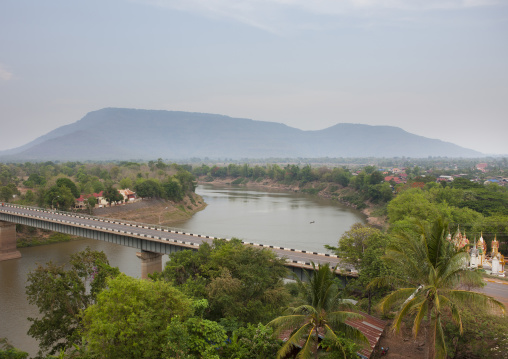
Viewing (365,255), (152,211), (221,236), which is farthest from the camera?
(152,211)

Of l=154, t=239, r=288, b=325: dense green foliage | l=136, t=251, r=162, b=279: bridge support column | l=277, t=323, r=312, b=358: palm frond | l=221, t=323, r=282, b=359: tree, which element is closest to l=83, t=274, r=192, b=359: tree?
l=221, t=323, r=282, b=359: tree

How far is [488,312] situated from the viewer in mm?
16688

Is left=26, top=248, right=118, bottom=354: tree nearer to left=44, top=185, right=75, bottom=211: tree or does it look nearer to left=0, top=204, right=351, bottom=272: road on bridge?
left=0, top=204, right=351, bottom=272: road on bridge

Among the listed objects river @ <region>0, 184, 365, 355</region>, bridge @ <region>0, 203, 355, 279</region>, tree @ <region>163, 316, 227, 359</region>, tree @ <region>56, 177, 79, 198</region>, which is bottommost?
river @ <region>0, 184, 365, 355</region>

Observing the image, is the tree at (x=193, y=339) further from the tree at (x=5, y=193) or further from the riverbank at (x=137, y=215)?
the tree at (x=5, y=193)

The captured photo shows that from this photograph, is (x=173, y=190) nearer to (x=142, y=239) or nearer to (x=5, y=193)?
(x=5, y=193)

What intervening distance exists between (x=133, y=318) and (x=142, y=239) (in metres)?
23.8

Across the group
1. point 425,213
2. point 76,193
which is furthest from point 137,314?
point 76,193

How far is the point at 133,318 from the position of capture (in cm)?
1436

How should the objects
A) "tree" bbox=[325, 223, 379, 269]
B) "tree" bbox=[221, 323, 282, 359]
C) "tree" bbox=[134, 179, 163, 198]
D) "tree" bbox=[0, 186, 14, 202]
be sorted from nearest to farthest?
"tree" bbox=[221, 323, 282, 359] → "tree" bbox=[325, 223, 379, 269] → "tree" bbox=[0, 186, 14, 202] → "tree" bbox=[134, 179, 163, 198]

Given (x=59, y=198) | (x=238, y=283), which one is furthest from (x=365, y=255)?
(x=59, y=198)

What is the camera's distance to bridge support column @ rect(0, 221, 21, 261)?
1927 inches

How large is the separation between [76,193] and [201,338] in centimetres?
6408

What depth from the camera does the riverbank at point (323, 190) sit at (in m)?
76.5
